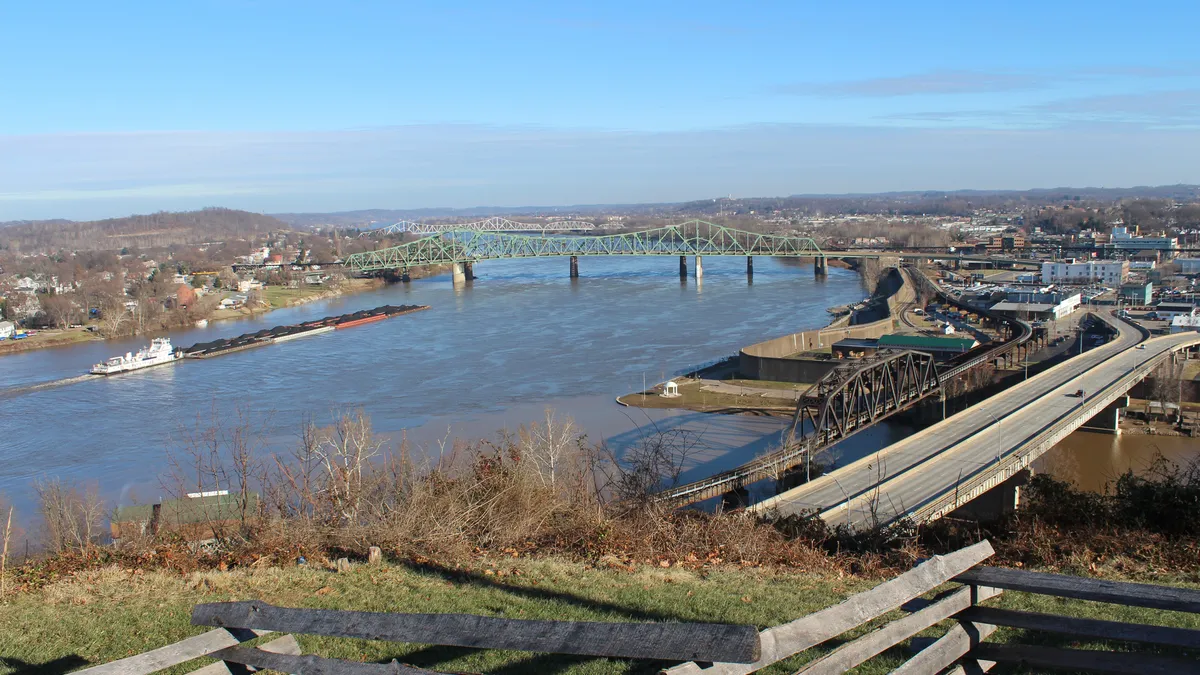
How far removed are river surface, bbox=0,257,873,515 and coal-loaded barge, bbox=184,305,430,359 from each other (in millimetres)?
611

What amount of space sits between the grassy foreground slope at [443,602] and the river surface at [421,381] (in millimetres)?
7921

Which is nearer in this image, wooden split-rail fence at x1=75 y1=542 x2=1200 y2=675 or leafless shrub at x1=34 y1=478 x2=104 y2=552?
wooden split-rail fence at x1=75 y1=542 x2=1200 y2=675

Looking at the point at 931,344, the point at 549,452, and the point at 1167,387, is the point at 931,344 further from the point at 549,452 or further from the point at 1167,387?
the point at 549,452

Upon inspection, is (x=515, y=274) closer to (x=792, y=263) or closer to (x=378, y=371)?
(x=792, y=263)

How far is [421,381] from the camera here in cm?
1786

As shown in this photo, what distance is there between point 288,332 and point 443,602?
82.2 ft

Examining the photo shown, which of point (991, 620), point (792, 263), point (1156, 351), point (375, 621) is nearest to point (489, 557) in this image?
point (375, 621)

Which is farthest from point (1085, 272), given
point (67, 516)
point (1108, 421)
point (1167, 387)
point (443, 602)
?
point (443, 602)

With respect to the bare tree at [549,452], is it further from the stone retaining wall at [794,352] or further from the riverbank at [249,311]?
the riverbank at [249,311]

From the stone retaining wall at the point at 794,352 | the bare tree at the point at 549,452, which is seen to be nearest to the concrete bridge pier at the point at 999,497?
the bare tree at the point at 549,452

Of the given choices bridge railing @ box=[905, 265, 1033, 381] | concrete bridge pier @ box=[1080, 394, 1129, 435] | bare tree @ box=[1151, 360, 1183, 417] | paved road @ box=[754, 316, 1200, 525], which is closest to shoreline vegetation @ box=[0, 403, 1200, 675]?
paved road @ box=[754, 316, 1200, 525]

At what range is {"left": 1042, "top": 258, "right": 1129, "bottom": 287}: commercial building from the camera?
116 feet

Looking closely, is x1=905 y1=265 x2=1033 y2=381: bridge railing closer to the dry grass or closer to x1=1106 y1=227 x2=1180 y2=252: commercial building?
the dry grass

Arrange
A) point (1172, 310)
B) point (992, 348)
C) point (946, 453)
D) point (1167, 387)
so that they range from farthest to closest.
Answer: point (1172, 310), point (992, 348), point (1167, 387), point (946, 453)
